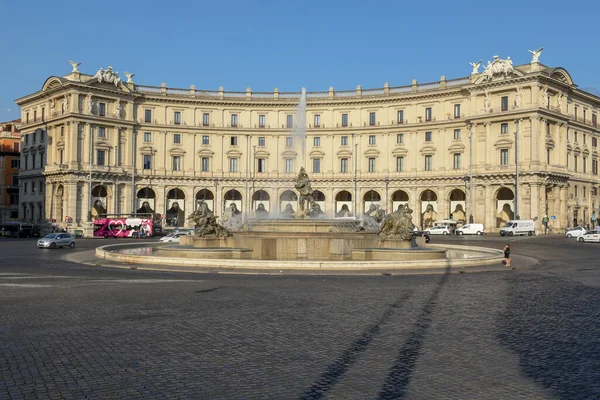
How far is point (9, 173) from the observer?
99.4m

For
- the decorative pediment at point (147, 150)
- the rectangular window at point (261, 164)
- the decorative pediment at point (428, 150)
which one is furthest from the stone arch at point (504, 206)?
the decorative pediment at point (147, 150)

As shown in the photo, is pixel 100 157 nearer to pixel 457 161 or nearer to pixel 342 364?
pixel 457 161

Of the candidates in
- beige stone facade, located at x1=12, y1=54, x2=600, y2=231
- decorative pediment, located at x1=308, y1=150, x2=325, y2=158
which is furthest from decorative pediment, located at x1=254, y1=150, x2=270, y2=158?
decorative pediment, located at x1=308, y1=150, x2=325, y2=158

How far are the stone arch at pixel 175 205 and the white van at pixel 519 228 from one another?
45.4 metres

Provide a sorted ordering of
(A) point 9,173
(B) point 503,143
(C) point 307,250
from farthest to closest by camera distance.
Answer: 1. (A) point 9,173
2. (B) point 503,143
3. (C) point 307,250

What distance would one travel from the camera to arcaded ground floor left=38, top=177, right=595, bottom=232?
73.9 meters

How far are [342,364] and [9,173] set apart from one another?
341ft

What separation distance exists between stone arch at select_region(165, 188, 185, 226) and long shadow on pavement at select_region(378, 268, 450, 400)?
2960 inches

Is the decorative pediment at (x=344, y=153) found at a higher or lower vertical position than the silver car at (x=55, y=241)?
higher

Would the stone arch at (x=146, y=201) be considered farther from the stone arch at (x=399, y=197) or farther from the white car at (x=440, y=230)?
the white car at (x=440, y=230)

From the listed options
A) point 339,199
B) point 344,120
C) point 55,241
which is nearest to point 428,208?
point 339,199

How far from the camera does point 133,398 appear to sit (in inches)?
282

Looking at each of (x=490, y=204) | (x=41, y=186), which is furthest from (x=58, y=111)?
(x=490, y=204)

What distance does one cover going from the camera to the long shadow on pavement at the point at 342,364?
24.6 ft
